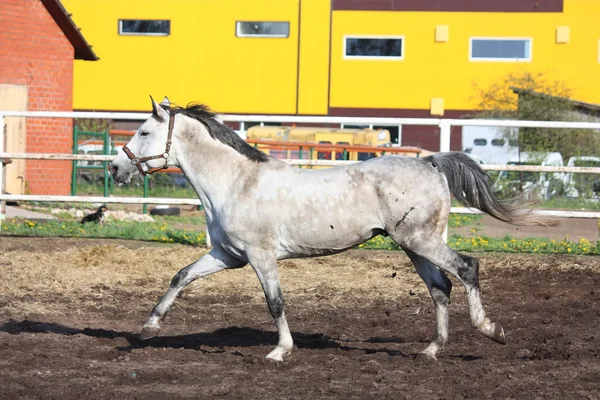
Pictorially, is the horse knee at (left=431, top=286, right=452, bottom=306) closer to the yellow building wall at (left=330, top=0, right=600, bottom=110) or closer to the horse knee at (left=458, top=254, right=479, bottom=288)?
the horse knee at (left=458, top=254, right=479, bottom=288)

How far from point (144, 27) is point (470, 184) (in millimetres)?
29139

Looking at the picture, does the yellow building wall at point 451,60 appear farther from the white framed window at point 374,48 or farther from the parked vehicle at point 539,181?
the parked vehicle at point 539,181

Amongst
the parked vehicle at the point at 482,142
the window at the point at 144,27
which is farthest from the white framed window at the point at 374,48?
the window at the point at 144,27

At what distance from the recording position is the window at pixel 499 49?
33.2 meters

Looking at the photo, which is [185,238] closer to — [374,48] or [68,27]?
[68,27]

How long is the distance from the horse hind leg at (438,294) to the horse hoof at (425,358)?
98 millimetres

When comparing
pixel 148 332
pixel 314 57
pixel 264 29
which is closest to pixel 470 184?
pixel 148 332

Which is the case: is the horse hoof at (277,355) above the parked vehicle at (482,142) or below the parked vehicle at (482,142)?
below

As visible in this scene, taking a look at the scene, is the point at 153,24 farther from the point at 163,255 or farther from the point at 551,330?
the point at 551,330

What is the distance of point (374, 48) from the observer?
1323 inches

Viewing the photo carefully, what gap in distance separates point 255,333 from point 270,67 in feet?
88.0

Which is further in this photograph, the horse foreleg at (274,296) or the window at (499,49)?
the window at (499,49)

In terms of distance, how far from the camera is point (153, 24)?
34062 millimetres

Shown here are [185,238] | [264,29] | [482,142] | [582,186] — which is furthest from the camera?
[264,29]
